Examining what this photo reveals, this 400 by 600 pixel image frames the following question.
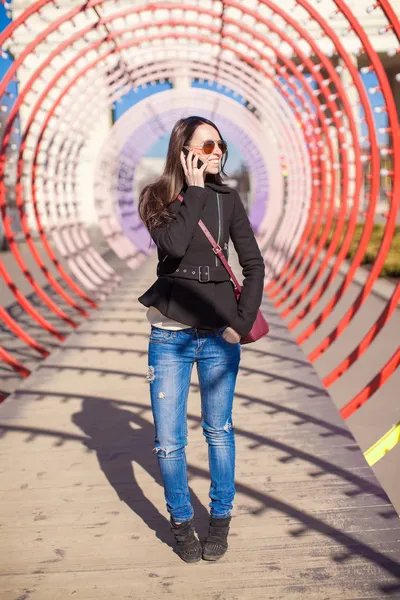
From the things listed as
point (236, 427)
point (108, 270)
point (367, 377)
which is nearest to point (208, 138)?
point (236, 427)

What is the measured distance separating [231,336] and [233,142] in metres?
18.9

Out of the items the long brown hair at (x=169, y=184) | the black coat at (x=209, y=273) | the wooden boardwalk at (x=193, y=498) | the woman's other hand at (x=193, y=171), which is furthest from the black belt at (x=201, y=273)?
the wooden boardwalk at (x=193, y=498)

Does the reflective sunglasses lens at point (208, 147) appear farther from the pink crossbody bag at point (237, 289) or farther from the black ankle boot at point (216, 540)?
the black ankle boot at point (216, 540)

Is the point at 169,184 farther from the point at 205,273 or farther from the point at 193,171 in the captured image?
the point at 205,273

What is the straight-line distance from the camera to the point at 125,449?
15.5 feet

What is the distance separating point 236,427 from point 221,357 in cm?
195

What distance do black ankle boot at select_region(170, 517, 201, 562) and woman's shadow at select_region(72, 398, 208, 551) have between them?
0.18 metres

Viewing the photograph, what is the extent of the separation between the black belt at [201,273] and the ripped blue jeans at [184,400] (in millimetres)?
207

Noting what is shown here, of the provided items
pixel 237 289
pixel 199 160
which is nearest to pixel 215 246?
pixel 237 289

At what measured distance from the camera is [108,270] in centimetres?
1409

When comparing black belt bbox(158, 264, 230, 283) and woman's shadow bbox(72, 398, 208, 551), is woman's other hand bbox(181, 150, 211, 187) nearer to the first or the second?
black belt bbox(158, 264, 230, 283)

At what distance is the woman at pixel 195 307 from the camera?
3082 mm

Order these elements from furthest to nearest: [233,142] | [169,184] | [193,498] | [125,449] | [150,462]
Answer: [233,142] < [125,449] < [150,462] < [193,498] < [169,184]

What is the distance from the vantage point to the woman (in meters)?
3.08
